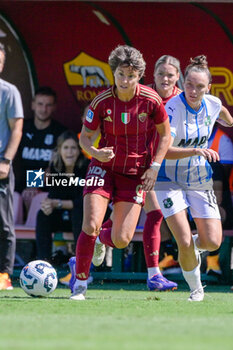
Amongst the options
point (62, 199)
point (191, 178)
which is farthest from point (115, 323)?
point (62, 199)

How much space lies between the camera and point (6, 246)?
31.3ft

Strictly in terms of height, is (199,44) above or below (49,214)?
above

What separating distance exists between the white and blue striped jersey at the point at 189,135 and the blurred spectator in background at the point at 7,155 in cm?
198

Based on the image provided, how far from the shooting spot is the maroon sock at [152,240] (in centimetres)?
883

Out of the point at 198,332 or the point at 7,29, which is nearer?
the point at 198,332

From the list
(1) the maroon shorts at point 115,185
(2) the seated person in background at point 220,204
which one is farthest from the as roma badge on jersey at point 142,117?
(2) the seated person in background at point 220,204

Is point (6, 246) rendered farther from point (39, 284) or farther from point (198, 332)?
point (198, 332)

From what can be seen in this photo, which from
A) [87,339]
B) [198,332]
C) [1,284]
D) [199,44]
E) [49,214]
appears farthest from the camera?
[199,44]

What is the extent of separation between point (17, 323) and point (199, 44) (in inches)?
248

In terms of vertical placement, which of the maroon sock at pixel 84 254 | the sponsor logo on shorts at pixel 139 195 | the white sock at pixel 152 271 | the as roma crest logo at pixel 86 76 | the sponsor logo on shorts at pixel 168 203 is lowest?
the white sock at pixel 152 271


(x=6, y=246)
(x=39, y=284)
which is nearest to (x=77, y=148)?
(x=6, y=246)

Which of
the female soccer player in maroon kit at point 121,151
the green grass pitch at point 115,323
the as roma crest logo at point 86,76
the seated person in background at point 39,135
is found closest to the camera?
the green grass pitch at point 115,323

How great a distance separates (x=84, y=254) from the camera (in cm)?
754

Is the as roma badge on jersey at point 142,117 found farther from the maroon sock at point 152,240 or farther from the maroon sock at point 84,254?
the maroon sock at point 152,240
